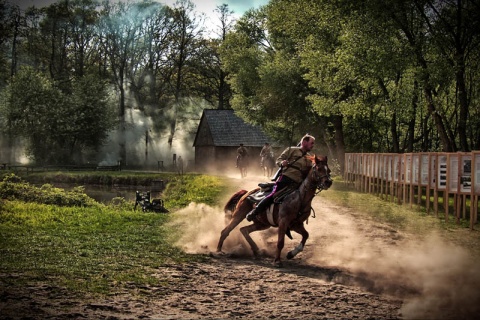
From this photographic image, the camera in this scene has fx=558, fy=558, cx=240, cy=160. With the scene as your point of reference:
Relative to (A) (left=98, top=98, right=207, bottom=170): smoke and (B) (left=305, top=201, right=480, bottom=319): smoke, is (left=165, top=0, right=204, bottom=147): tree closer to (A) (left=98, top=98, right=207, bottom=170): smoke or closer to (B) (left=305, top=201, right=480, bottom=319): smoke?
(A) (left=98, top=98, right=207, bottom=170): smoke

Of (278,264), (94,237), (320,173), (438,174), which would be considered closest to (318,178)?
(320,173)

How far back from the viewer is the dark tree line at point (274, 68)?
26.5 m

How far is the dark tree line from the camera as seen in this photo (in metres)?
26.5

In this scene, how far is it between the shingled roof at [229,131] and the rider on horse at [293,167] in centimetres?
4798

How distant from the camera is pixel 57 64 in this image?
68938 millimetres

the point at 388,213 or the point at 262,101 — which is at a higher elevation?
the point at 262,101

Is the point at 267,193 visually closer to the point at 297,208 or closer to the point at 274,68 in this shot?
the point at 297,208

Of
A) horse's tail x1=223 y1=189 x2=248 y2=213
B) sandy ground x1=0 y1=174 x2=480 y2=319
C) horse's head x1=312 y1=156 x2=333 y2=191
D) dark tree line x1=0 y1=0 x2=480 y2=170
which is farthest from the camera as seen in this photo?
dark tree line x1=0 y1=0 x2=480 y2=170

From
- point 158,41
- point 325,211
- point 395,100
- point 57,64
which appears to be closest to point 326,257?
point 325,211

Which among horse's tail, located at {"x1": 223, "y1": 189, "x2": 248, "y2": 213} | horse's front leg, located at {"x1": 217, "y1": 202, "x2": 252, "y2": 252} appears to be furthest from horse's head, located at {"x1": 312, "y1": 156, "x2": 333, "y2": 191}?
horse's tail, located at {"x1": 223, "y1": 189, "x2": 248, "y2": 213}

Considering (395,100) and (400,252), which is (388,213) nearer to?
(400,252)

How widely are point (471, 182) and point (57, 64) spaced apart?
61.7m

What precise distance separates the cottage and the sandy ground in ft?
152

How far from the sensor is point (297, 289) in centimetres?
853
